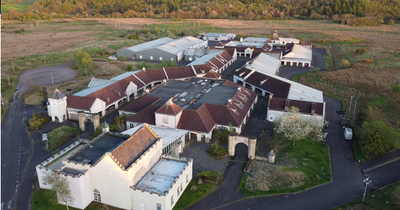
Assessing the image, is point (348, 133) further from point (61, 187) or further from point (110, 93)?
point (110, 93)

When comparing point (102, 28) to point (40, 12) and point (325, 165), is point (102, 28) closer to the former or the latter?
point (40, 12)

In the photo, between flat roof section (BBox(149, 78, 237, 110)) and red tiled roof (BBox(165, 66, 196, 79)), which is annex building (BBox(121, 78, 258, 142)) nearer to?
flat roof section (BBox(149, 78, 237, 110))

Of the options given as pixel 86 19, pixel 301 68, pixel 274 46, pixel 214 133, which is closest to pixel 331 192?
pixel 214 133

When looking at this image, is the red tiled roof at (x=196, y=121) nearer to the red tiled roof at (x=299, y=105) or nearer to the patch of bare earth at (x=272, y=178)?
the patch of bare earth at (x=272, y=178)

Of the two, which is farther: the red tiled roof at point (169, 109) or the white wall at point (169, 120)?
the white wall at point (169, 120)

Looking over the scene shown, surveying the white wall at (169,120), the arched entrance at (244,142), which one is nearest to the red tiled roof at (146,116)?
the white wall at (169,120)

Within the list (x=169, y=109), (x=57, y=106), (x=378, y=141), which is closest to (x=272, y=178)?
(x=378, y=141)
